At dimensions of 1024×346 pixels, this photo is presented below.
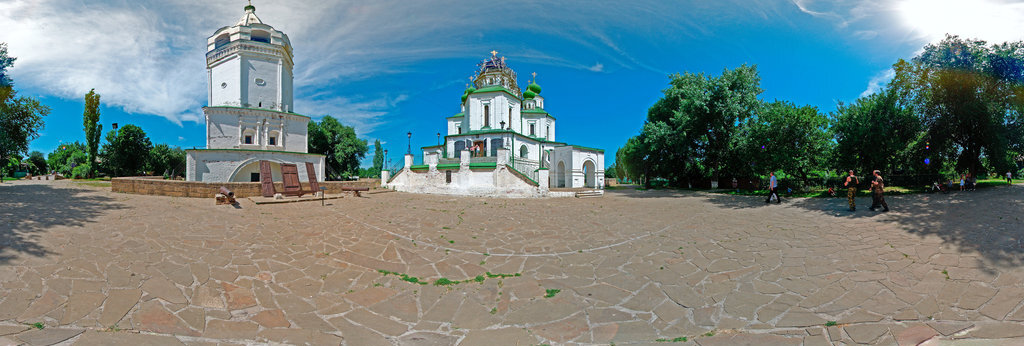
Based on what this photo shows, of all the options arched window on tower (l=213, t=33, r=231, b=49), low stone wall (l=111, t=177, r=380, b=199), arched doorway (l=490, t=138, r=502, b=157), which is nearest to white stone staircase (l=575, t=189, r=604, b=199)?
arched doorway (l=490, t=138, r=502, b=157)

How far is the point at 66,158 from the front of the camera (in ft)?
163

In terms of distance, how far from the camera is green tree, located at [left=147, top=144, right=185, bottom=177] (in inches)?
1529

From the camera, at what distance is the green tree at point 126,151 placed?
3312 cm

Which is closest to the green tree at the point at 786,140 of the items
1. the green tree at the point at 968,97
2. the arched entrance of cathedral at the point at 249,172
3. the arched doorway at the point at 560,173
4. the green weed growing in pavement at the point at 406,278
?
the green tree at the point at 968,97

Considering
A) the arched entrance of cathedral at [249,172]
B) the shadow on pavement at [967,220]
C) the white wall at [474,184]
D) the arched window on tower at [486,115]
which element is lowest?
the shadow on pavement at [967,220]

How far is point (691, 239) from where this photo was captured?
8.46m

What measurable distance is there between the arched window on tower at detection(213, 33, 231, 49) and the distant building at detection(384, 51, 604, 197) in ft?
56.6

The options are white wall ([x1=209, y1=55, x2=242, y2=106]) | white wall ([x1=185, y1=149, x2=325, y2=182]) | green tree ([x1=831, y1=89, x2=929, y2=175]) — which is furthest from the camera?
white wall ([x1=209, y1=55, x2=242, y2=106])

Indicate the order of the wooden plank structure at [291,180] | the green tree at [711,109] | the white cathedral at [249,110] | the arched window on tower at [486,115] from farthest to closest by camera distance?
the arched window on tower at [486,115] < the white cathedral at [249,110] < the green tree at [711,109] < the wooden plank structure at [291,180]

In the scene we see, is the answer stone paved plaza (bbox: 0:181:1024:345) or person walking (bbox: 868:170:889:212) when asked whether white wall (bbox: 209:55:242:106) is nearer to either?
stone paved plaza (bbox: 0:181:1024:345)

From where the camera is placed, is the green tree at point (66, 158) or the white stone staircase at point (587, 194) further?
the green tree at point (66, 158)

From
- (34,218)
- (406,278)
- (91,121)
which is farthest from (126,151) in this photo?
(406,278)

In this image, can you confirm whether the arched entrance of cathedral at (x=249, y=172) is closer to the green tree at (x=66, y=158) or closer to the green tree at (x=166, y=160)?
the green tree at (x=166, y=160)

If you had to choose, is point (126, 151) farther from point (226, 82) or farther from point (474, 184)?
point (474, 184)
